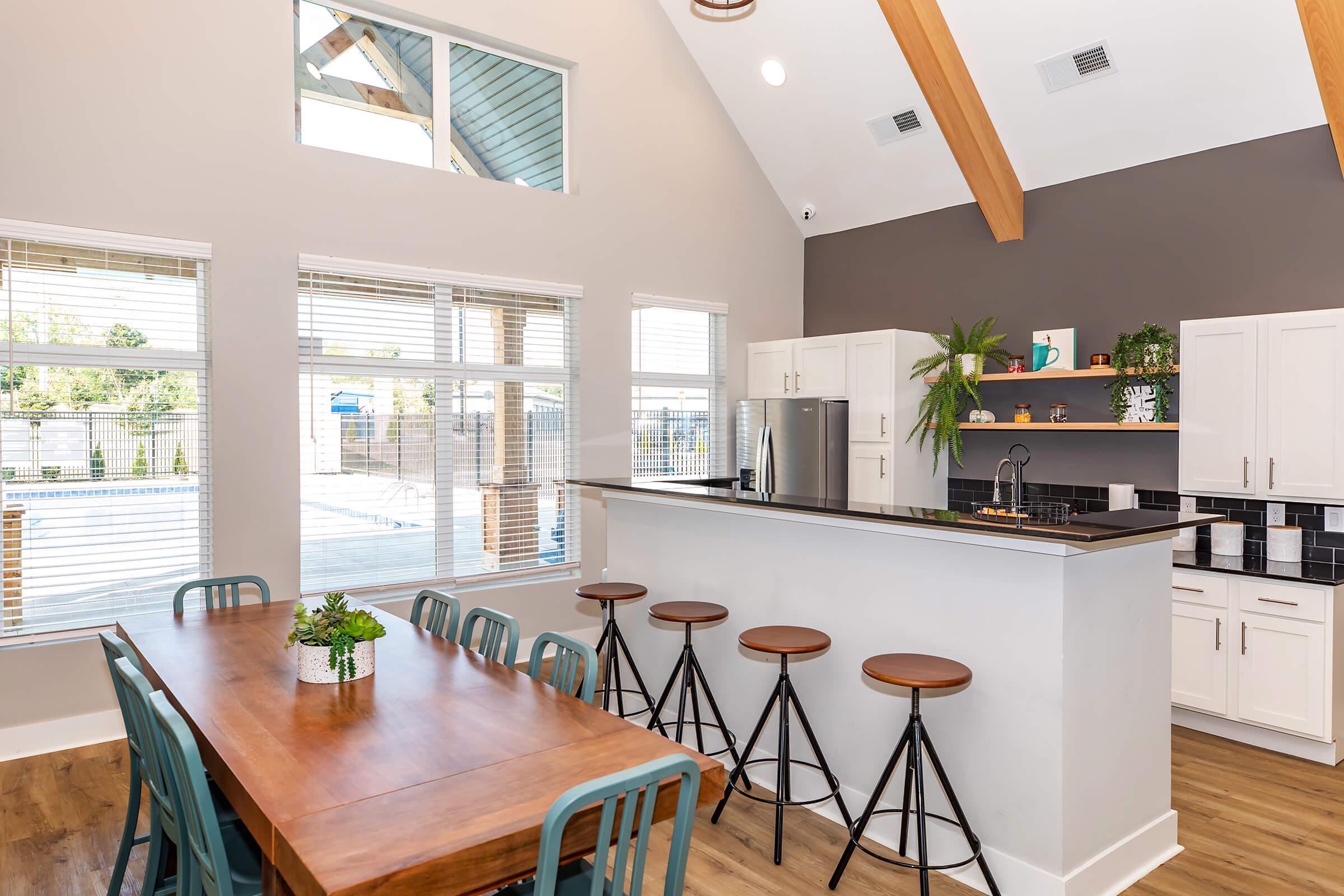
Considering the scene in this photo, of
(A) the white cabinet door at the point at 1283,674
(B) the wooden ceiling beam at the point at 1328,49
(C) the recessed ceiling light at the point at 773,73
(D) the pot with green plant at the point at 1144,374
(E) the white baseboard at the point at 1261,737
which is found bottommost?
(E) the white baseboard at the point at 1261,737

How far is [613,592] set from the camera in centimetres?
379

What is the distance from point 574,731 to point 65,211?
143 inches

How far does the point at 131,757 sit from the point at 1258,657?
454cm

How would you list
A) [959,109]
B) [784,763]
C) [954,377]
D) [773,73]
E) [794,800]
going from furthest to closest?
[773,73] < [954,377] < [959,109] < [794,800] < [784,763]

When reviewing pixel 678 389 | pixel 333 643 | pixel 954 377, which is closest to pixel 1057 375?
pixel 954 377

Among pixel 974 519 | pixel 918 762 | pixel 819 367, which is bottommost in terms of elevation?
pixel 918 762

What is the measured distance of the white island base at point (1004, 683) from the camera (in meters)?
2.61

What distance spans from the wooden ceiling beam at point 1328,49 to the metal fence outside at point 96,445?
5.51m

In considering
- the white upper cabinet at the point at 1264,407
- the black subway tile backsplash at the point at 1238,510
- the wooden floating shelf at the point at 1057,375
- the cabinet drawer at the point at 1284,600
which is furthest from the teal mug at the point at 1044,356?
the cabinet drawer at the point at 1284,600

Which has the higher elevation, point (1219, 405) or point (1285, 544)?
point (1219, 405)

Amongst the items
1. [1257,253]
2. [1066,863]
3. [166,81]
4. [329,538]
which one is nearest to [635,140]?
[166,81]

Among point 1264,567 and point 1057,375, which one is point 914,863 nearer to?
point 1264,567

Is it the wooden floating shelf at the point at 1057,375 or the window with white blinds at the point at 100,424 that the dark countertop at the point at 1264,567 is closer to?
the wooden floating shelf at the point at 1057,375

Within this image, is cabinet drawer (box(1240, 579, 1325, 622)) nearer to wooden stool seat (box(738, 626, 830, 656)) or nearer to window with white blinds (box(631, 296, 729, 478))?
wooden stool seat (box(738, 626, 830, 656))
